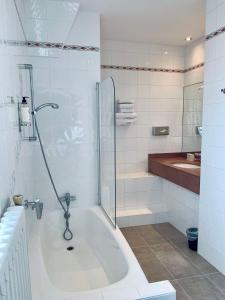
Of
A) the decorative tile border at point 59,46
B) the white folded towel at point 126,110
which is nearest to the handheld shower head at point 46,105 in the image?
the decorative tile border at point 59,46

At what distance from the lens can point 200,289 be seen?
1992 mm

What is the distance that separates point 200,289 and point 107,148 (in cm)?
152

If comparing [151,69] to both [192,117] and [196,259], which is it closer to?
[192,117]

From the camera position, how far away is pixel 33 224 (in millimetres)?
2244

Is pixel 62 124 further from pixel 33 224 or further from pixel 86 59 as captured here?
pixel 33 224

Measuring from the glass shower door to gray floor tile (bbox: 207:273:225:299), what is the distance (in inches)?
40.2

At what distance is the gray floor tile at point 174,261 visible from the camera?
2219mm

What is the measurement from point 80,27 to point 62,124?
1.08 meters

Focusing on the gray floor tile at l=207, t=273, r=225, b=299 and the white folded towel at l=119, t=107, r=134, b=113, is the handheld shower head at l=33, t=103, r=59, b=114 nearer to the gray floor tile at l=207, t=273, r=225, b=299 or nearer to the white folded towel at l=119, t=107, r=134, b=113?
the white folded towel at l=119, t=107, r=134, b=113

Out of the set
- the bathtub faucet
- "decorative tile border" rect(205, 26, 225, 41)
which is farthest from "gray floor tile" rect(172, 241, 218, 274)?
"decorative tile border" rect(205, 26, 225, 41)

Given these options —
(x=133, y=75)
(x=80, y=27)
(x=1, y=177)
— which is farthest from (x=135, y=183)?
(x=1, y=177)

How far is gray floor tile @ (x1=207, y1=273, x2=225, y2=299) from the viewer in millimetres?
2025

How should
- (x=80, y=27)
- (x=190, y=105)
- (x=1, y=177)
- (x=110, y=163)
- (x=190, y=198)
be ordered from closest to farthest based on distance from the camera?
(x=1, y=177) < (x=110, y=163) < (x=80, y=27) < (x=190, y=198) < (x=190, y=105)

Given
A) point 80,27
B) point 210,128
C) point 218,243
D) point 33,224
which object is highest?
point 80,27
